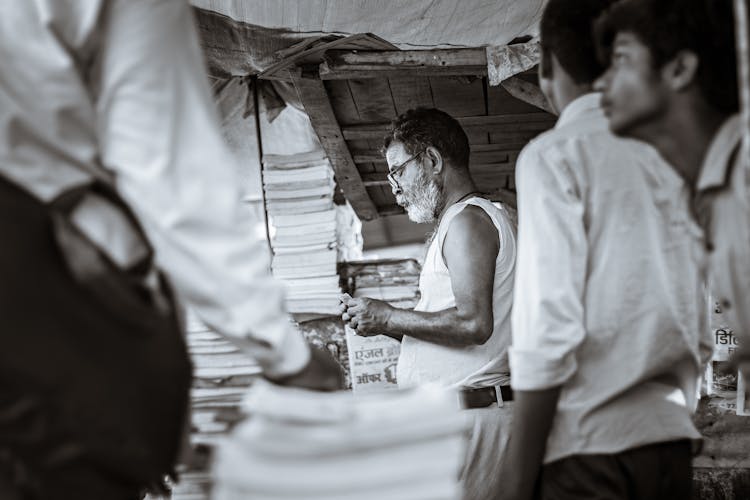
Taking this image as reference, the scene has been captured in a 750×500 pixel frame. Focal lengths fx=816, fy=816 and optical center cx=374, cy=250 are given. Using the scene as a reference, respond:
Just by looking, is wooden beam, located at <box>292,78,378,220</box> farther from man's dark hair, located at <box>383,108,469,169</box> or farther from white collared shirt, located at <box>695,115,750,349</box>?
white collared shirt, located at <box>695,115,750,349</box>

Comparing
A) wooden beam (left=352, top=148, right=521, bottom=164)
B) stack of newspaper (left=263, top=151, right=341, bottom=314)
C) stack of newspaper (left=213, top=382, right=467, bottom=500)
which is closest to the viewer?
stack of newspaper (left=213, top=382, right=467, bottom=500)

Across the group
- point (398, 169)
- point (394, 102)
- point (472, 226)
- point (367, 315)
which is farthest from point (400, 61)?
point (367, 315)

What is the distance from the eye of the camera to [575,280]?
177 centimetres

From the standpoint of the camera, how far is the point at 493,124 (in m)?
4.58

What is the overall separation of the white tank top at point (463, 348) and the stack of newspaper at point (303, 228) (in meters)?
1.43

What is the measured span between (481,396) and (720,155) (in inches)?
66.1

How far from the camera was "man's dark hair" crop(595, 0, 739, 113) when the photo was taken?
5.10 ft

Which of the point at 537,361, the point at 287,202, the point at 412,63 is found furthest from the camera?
the point at 287,202

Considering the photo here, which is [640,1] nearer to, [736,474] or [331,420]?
[331,420]

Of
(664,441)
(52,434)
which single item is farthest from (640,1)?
(52,434)

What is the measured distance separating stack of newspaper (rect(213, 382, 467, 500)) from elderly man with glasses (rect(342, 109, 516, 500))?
1.85 m

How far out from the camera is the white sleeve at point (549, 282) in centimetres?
175

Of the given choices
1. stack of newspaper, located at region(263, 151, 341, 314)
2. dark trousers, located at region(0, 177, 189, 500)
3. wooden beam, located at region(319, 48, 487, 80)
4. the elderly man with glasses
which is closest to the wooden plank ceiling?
wooden beam, located at region(319, 48, 487, 80)

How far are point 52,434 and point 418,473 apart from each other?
21.5 inches
